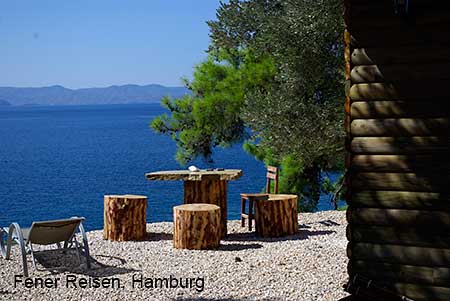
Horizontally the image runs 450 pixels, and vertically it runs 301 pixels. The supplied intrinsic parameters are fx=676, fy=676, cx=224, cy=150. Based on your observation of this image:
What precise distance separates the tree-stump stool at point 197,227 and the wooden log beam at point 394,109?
365 centimetres

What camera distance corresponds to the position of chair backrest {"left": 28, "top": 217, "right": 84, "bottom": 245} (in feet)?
25.4

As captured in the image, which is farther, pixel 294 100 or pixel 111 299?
pixel 294 100

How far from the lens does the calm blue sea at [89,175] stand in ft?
94.3

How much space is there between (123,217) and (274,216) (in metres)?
2.15

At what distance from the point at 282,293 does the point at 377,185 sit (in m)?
1.68

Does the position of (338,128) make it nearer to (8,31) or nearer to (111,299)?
(111,299)

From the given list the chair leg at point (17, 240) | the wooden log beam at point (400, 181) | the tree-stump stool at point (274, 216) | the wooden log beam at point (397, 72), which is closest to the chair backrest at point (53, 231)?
the chair leg at point (17, 240)

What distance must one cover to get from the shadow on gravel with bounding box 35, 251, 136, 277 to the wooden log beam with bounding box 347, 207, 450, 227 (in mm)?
3130

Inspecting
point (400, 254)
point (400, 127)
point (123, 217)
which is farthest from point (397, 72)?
point (123, 217)

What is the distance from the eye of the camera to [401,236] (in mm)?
5492

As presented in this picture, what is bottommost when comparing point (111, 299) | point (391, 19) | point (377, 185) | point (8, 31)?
point (111, 299)

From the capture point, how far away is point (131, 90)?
7333 inches

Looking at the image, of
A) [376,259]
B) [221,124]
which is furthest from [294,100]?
[376,259]

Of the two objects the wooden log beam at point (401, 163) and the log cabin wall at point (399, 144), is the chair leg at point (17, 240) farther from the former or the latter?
the wooden log beam at point (401, 163)
